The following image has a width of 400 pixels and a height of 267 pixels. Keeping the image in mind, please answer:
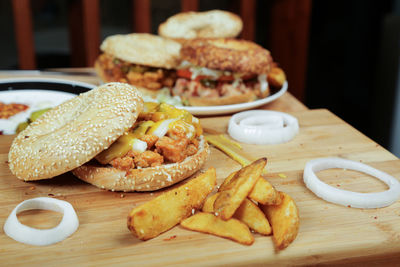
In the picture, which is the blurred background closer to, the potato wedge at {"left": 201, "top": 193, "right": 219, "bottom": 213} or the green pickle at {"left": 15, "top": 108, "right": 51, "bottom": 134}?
the green pickle at {"left": 15, "top": 108, "right": 51, "bottom": 134}

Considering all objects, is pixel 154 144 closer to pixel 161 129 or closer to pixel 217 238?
pixel 161 129

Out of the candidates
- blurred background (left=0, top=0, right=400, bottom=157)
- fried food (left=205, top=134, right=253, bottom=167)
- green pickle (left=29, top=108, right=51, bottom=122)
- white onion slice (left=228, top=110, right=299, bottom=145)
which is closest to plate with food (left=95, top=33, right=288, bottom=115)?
white onion slice (left=228, top=110, right=299, bottom=145)

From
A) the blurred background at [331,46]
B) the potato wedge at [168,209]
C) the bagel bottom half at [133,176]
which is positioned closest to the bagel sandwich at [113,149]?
the bagel bottom half at [133,176]

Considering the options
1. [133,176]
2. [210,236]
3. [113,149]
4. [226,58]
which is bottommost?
[210,236]

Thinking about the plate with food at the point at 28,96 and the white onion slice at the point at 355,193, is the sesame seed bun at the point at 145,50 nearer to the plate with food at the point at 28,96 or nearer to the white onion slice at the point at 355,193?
the plate with food at the point at 28,96

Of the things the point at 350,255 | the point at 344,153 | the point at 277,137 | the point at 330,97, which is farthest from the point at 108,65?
the point at 330,97

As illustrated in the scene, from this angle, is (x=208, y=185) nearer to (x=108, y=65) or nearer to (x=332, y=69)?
(x=108, y=65)

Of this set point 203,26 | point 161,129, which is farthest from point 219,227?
point 203,26
